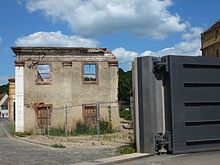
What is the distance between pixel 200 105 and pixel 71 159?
4.57 metres

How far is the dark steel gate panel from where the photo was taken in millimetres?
14031

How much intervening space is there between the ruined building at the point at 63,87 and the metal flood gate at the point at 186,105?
19.9 metres

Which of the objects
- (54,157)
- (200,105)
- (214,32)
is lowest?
(54,157)

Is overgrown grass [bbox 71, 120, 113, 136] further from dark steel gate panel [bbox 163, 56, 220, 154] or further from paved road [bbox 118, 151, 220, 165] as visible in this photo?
paved road [bbox 118, 151, 220, 165]

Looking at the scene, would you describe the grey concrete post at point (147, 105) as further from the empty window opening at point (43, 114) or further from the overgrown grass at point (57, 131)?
the empty window opening at point (43, 114)

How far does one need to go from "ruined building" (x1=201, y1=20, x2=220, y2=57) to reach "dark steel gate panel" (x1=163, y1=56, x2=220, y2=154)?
57248mm

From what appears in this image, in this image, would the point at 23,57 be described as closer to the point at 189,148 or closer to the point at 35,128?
the point at 35,128

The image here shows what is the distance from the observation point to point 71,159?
14617 mm

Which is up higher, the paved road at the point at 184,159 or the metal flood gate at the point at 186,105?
the metal flood gate at the point at 186,105

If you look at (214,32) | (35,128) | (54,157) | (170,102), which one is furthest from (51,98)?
(214,32)

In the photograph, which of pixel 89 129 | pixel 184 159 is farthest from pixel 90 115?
pixel 184 159

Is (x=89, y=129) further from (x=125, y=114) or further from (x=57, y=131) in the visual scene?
(x=125, y=114)

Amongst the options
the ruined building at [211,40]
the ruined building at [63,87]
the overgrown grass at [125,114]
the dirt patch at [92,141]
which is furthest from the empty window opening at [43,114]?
the ruined building at [211,40]

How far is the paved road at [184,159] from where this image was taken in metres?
12.0
